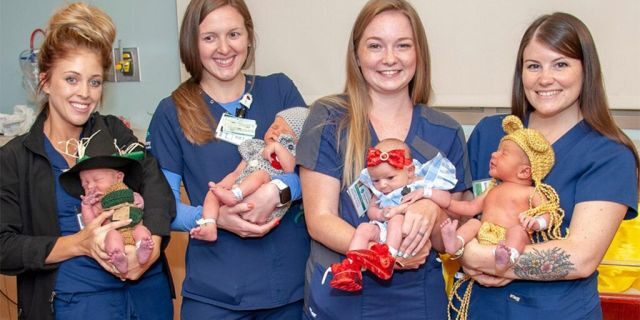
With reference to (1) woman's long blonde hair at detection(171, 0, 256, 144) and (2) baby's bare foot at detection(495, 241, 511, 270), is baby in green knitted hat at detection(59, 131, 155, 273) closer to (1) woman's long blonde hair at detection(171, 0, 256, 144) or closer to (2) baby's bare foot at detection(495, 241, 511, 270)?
(1) woman's long blonde hair at detection(171, 0, 256, 144)

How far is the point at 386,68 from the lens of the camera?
182 centimetres

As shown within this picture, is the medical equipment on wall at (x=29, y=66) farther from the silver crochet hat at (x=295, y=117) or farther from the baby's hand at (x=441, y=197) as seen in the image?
the baby's hand at (x=441, y=197)

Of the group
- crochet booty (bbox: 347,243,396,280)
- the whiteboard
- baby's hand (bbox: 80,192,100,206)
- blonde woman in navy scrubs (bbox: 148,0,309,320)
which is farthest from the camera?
the whiteboard

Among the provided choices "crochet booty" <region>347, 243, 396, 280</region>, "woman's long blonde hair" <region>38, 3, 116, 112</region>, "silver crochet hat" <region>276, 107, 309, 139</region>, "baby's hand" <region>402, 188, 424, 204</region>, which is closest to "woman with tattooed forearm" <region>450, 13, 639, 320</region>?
"baby's hand" <region>402, 188, 424, 204</region>

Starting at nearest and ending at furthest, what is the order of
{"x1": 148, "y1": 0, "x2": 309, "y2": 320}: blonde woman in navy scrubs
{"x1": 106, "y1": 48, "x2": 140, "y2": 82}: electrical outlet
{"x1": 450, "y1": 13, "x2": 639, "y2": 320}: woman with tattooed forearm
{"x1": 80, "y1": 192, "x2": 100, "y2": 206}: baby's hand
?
{"x1": 450, "y1": 13, "x2": 639, "y2": 320}: woman with tattooed forearm < {"x1": 80, "y1": 192, "x2": 100, "y2": 206}: baby's hand < {"x1": 148, "y1": 0, "x2": 309, "y2": 320}: blonde woman in navy scrubs < {"x1": 106, "y1": 48, "x2": 140, "y2": 82}: electrical outlet

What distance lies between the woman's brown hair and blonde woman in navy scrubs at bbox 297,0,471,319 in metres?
0.37

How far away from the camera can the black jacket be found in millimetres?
1815

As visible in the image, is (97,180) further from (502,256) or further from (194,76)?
(502,256)

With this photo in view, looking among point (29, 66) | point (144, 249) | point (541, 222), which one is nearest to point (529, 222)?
point (541, 222)

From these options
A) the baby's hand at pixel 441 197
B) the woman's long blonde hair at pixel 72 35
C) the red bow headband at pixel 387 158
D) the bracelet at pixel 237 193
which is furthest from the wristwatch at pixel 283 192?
the woman's long blonde hair at pixel 72 35

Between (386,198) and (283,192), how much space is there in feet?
1.17

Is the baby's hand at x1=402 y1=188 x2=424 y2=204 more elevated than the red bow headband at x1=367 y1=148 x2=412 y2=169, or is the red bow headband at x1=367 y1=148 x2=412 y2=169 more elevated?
the red bow headband at x1=367 y1=148 x2=412 y2=169

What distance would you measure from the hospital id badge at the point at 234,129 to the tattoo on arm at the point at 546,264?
3.27 ft

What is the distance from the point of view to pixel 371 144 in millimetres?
1849
